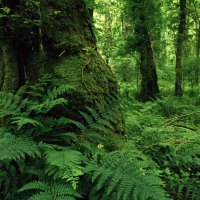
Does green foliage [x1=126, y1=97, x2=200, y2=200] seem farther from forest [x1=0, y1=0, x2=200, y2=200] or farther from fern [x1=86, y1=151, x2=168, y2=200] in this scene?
fern [x1=86, y1=151, x2=168, y2=200]

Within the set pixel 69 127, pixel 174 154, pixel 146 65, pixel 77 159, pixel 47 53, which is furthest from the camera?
pixel 146 65

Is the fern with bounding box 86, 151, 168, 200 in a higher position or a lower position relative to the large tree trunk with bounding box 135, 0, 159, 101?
lower

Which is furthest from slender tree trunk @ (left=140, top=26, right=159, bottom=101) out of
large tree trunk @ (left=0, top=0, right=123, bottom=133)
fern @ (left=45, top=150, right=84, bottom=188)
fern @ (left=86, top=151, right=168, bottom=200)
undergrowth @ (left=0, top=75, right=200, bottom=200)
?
fern @ (left=45, top=150, right=84, bottom=188)

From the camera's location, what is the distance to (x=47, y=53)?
4.21 m

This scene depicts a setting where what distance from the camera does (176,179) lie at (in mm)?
3309

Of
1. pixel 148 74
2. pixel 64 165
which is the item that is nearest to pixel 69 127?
pixel 64 165

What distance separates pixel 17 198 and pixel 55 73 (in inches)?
77.6

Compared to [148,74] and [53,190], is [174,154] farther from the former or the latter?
[148,74]

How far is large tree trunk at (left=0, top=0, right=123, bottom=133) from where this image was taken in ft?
13.3

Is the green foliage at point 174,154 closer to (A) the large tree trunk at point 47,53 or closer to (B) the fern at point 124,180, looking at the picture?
(B) the fern at point 124,180

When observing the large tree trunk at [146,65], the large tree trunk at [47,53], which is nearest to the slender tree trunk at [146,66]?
the large tree trunk at [146,65]

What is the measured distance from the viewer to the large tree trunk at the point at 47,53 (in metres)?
4.06

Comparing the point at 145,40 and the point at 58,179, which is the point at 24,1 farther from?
the point at 145,40

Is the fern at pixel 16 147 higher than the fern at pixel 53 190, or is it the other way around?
the fern at pixel 16 147
